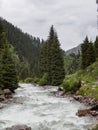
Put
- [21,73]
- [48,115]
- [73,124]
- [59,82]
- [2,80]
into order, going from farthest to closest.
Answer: [21,73], [59,82], [2,80], [48,115], [73,124]

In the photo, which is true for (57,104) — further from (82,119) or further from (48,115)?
(82,119)

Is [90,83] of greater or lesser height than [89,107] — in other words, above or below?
above

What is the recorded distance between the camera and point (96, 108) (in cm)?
3338

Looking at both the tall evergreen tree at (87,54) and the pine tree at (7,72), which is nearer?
the pine tree at (7,72)

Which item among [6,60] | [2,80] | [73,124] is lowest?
[73,124]

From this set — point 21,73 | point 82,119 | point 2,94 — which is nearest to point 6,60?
point 2,94

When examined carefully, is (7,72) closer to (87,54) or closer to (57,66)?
(57,66)

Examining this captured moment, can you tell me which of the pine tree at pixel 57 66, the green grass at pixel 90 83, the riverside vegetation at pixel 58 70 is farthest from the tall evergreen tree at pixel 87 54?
the pine tree at pixel 57 66

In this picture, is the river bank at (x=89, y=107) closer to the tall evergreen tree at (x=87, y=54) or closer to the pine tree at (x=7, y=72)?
the pine tree at (x=7, y=72)

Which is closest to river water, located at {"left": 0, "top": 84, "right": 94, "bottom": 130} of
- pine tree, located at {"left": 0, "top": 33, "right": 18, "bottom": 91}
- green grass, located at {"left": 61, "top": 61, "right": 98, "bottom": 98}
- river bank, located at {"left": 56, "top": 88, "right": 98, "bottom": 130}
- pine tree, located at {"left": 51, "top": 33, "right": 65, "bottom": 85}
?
river bank, located at {"left": 56, "top": 88, "right": 98, "bottom": 130}

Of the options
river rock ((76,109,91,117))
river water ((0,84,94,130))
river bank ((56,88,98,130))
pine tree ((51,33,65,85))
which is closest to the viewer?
river water ((0,84,94,130))

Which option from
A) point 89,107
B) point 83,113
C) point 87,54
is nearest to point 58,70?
point 87,54

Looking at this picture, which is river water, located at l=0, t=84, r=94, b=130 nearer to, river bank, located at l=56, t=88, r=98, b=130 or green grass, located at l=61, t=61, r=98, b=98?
river bank, located at l=56, t=88, r=98, b=130

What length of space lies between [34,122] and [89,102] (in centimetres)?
1326
